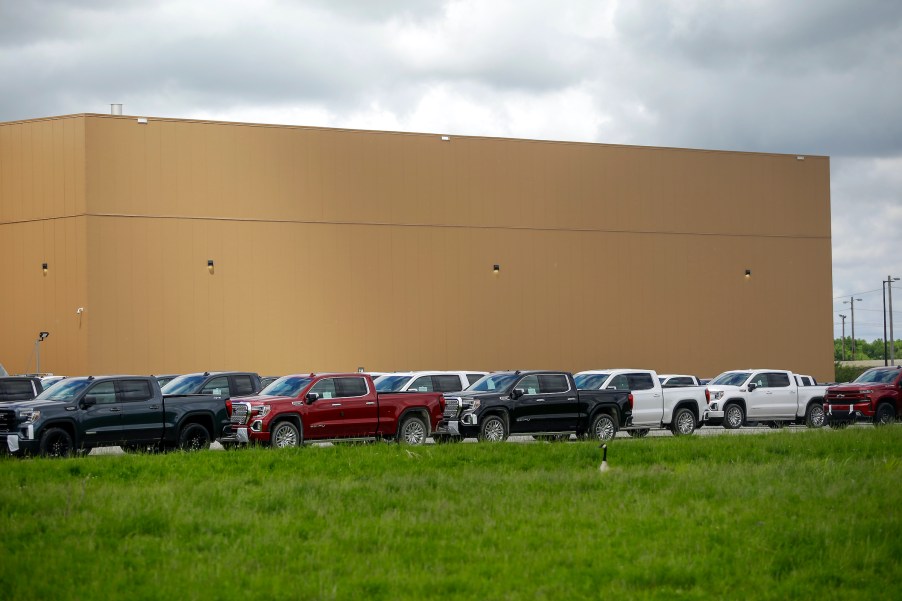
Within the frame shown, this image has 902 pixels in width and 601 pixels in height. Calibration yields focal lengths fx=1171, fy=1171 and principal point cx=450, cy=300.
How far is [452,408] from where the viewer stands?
27.6 metres

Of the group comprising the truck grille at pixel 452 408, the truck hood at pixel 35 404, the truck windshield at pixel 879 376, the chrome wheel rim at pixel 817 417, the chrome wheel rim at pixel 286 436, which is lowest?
the chrome wheel rim at pixel 817 417

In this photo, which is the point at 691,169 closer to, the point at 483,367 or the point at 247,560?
the point at 483,367

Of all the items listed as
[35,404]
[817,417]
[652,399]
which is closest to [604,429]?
[652,399]

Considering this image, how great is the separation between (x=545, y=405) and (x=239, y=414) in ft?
24.8

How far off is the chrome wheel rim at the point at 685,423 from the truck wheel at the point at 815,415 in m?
5.73

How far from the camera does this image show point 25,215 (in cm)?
4925

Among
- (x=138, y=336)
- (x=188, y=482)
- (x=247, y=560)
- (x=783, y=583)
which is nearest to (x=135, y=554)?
(x=247, y=560)

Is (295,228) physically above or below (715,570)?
above

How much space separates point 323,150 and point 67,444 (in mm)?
29468

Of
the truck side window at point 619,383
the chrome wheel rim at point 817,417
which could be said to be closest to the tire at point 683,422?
Answer: the truck side window at point 619,383

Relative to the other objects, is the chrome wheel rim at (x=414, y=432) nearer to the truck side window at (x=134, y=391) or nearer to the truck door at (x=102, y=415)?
the truck side window at (x=134, y=391)

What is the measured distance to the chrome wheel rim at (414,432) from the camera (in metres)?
27.4

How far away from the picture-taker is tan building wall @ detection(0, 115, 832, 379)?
Result: 4841 cm

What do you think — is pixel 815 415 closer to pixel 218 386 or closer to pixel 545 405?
pixel 545 405
